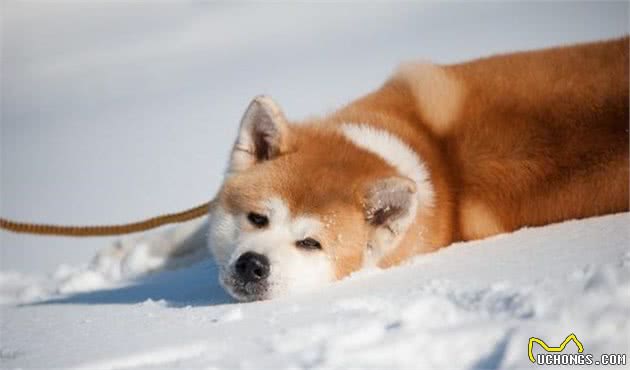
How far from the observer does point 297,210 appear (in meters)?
3.16

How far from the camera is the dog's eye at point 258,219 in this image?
3229mm

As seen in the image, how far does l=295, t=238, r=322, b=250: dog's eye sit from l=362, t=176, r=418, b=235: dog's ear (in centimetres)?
30

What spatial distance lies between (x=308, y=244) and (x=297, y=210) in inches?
6.5

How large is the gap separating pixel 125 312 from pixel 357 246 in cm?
110

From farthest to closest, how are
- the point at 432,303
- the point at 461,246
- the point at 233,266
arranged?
the point at 461,246 < the point at 233,266 < the point at 432,303

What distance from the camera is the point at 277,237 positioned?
3127 mm

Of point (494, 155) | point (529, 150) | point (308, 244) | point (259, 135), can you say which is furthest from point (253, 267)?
point (529, 150)

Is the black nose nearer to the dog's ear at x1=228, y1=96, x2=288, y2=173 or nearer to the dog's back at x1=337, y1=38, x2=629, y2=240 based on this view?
the dog's ear at x1=228, y1=96, x2=288, y2=173

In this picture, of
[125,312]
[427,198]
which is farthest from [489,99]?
[125,312]

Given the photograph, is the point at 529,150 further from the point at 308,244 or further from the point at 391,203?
the point at 308,244

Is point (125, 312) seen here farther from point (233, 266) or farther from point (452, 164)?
point (452, 164)

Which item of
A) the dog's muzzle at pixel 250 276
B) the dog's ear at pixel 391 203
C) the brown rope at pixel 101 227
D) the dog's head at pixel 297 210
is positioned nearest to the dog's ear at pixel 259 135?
the dog's head at pixel 297 210

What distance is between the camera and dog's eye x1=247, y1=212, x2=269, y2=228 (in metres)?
3.23

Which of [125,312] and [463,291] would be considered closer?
[463,291]
